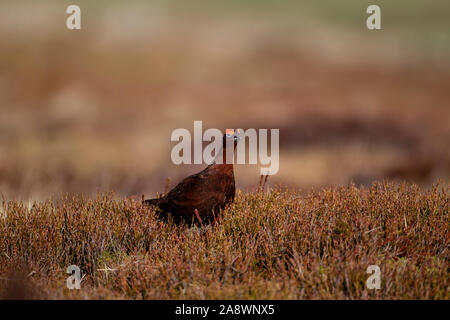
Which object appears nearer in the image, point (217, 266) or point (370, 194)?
point (217, 266)

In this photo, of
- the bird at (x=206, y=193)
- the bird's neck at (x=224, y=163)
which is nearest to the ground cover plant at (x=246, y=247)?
the bird at (x=206, y=193)

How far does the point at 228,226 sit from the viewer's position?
5875mm

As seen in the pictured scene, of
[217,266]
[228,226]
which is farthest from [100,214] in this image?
[217,266]

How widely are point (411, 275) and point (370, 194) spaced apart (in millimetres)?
2202

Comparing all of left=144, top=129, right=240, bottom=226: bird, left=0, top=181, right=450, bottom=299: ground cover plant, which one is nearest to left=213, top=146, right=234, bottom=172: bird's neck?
left=144, top=129, right=240, bottom=226: bird

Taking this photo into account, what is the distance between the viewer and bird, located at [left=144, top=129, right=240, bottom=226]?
5828mm

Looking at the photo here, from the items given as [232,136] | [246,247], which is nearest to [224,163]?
[232,136]

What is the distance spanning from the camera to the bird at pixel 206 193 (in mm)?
5828

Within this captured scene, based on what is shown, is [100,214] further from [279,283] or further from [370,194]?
[370,194]

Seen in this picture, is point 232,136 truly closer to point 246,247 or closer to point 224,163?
point 224,163

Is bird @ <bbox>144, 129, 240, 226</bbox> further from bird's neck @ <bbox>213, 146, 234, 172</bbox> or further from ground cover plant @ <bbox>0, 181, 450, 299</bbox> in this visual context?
ground cover plant @ <bbox>0, 181, 450, 299</bbox>

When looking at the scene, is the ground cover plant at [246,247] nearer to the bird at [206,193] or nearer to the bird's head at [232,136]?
the bird at [206,193]

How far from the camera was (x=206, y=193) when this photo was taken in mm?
5820
